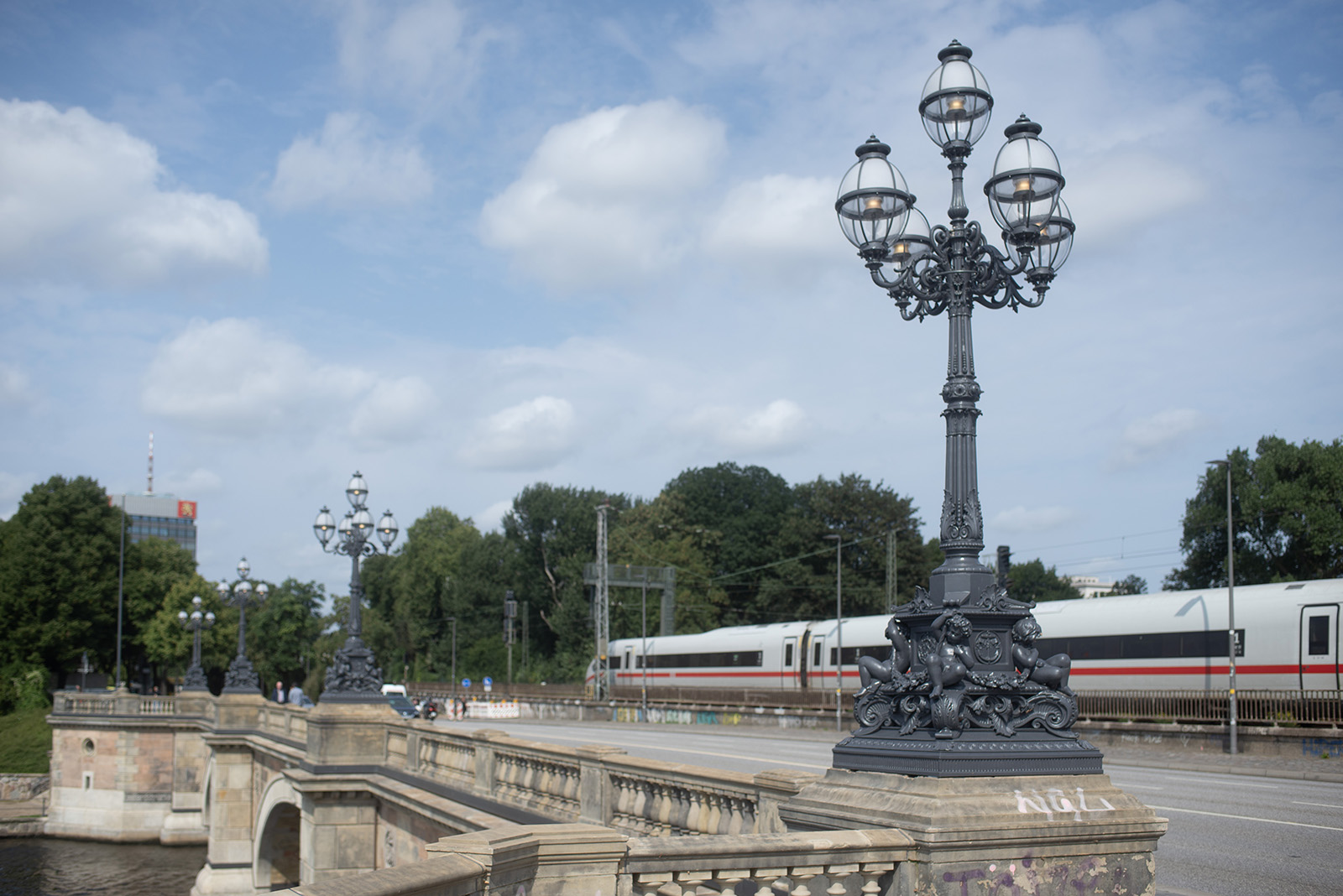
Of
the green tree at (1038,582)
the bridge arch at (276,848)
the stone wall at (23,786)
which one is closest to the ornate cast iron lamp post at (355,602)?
the bridge arch at (276,848)

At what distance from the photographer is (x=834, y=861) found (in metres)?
5.60

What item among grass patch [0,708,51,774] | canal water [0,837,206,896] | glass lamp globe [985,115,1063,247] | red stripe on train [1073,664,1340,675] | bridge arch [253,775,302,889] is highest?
glass lamp globe [985,115,1063,247]

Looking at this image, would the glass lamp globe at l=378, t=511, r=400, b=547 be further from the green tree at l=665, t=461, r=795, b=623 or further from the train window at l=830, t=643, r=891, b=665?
the green tree at l=665, t=461, r=795, b=623

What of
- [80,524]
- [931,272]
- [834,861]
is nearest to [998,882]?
[834,861]

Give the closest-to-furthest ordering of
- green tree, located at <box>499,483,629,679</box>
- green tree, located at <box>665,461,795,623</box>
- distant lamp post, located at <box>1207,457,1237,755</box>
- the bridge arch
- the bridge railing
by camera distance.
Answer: the bridge railing
distant lamp post, located at <box>1207,457,1237,755</box>
the bridge arch
green tree, located at <box>665,461,795,623</box>
green tree, located at <box>499,483,629,679</box>

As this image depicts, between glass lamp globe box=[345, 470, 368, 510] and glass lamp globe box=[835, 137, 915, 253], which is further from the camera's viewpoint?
glass lamp globe box=[345, 470, 368, 510]

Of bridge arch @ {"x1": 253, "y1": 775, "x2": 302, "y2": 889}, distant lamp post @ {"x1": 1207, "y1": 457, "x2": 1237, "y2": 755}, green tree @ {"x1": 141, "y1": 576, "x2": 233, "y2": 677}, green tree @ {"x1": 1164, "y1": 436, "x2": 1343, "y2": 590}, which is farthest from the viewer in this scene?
green tree @ {"x1": 141, "y1": 576, "x2": 233, "y2": 677}

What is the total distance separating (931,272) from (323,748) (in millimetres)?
15640

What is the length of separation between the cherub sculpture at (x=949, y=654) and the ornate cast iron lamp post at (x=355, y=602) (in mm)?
16422

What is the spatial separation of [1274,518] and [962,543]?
193ft

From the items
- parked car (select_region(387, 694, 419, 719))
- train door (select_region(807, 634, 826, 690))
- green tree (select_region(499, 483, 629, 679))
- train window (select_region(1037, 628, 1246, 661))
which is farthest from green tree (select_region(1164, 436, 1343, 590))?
green tree (select_region(499, 483, 629, 679))

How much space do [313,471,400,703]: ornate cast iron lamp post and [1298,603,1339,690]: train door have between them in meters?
21.8

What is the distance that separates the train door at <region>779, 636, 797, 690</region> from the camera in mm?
46281

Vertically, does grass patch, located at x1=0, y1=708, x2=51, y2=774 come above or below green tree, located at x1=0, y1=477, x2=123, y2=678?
below
